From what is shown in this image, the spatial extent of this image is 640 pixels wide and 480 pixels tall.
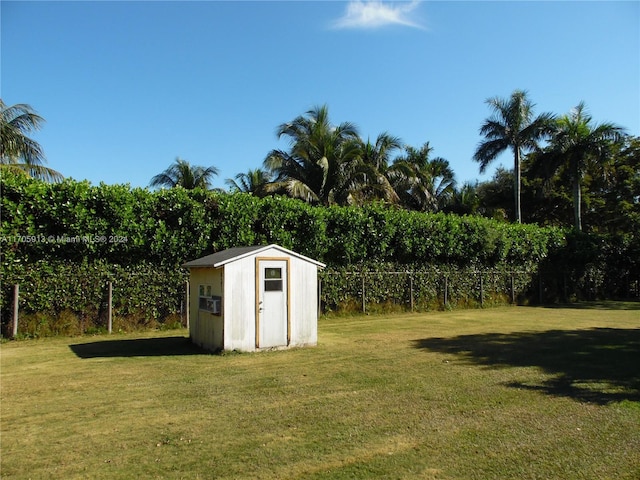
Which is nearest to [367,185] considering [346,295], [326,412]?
[346,295]

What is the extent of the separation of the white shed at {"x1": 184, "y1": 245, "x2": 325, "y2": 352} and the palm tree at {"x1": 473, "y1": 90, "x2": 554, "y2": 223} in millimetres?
26941

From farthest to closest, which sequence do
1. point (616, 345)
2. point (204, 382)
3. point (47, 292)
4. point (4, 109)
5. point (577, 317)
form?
point (4, 109) → point (577, 317) → point (47, 292) → point (616, 345) → point (204, 382)

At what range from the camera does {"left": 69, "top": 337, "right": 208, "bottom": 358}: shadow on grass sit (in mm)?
10086

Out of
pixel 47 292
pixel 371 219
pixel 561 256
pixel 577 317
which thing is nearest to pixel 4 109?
pixel 47 292

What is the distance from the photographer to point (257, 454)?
458 cm

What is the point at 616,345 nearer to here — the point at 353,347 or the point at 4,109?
the point at 353,347

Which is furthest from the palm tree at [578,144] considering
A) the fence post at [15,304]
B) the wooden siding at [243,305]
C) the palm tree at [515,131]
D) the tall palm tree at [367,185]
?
the fence post at [15,304]

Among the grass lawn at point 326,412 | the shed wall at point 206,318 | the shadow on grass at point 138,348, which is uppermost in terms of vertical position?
the shed wall at point 206,318

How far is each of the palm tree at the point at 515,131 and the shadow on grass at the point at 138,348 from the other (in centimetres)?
2829

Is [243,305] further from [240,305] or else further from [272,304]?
[272,304]

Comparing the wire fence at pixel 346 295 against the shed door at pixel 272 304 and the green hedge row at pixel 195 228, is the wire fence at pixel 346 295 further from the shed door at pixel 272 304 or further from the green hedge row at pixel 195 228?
the shed door at pixel 272 304

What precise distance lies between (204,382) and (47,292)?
727cm

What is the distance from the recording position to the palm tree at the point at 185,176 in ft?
122

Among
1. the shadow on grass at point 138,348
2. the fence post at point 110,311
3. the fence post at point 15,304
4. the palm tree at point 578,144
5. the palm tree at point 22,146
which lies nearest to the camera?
the shadow on grass at point 138,348
